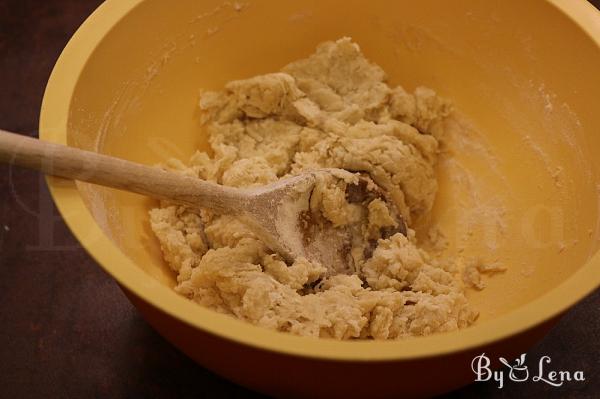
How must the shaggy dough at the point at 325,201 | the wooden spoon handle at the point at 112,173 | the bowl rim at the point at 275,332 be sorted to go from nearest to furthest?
the bowl rim at the point at 275,332 → the wooden spoon handle at the point at 112,173 → the shaggy dough at the point at 325,201

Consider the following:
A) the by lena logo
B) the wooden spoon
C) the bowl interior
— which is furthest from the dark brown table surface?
the wooden spoon

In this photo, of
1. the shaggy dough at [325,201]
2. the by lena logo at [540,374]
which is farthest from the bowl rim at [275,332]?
the by lena logo at [540,374]

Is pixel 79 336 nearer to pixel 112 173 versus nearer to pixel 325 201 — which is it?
pixel 112 173

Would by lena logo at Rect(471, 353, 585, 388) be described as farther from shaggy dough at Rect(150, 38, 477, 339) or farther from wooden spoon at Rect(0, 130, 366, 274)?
wooden spoon at Rect(0, 130, 366, 274)

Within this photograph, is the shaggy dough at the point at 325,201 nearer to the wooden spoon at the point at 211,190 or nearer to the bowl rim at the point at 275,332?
the wooden spoon at the point at 211,190

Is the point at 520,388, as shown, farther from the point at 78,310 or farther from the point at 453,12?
the point at 78,310
